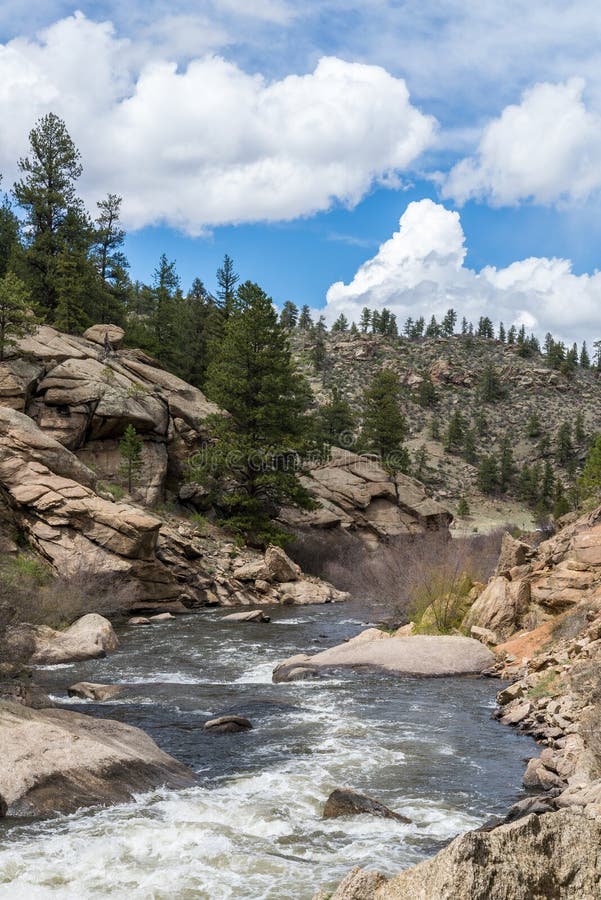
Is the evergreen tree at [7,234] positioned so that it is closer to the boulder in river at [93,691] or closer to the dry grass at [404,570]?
the dry grass at [404,570]

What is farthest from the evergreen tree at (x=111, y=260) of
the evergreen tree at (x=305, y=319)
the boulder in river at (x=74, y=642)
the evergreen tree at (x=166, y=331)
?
the evergreen tree at (x=305, y=319)

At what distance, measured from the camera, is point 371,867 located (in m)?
6.54

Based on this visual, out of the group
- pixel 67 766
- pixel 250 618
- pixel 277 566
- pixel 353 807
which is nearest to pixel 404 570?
pixel 250 618

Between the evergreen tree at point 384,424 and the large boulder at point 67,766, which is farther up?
the evergreen tree at point 384,424

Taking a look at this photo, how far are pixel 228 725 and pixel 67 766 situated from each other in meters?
3.89

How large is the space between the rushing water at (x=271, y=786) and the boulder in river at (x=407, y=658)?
0.41 meters

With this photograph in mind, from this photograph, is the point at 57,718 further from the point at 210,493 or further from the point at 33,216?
the point at 33,216

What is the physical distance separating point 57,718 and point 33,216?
4409 cm

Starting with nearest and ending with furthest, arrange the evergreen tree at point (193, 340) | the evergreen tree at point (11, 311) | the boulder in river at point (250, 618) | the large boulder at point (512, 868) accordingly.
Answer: the large boulder at point (512, 868)
the boulder in river at point (250, 618)
the evergreen tree at point (11, 311)
the evergreen tree at point (193, 340)

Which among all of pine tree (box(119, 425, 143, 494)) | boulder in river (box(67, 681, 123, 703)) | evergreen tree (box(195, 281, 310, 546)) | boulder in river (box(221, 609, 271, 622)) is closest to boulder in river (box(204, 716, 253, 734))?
boulder in river (box(67, 681, 123, 703))

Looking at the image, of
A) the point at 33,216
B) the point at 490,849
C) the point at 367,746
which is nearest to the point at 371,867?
the point at 490,849

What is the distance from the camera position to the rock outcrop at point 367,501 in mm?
49125

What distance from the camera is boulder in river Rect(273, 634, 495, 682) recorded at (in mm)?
16109

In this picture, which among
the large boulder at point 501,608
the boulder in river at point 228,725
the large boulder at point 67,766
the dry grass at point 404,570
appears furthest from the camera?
the dry grass at point 404,570
